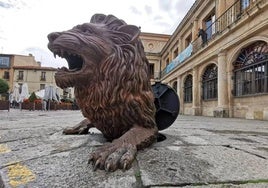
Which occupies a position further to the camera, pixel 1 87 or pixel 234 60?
pixel 1 87

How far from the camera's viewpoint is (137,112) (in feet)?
6.08

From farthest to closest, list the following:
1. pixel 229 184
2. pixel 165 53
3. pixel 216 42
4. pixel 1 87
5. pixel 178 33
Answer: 1. pixel 1 87
2. pixel 165 53
3. pixel 178 33
4. pixel 216 42
5. pixel 229 184

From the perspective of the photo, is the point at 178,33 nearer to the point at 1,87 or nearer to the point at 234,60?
the point at 234,60

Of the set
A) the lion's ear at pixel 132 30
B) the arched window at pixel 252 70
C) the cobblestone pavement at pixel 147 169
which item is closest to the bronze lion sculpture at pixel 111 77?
the lion's ear at pixel 132 30

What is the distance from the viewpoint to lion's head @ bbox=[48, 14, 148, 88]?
167 centimetres

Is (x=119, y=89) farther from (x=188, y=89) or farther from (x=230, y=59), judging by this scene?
(x=188, y=89)

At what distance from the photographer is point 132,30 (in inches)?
76.1

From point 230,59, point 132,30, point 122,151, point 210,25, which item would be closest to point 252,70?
point 230,59

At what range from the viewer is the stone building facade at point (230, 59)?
909 centimetres

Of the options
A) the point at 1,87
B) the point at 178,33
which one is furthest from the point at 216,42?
the point at 1,87

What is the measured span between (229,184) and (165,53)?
2765 centimetres

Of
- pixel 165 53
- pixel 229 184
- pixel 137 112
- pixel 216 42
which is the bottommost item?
pixel 229 184

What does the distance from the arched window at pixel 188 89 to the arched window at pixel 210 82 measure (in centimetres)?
281

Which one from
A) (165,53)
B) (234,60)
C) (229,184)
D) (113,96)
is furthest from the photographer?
(165,53)
